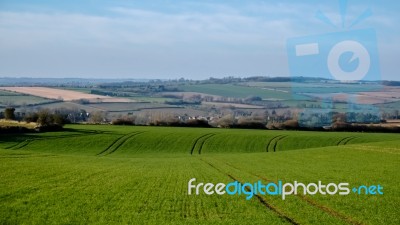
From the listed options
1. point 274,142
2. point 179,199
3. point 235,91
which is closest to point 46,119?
point 274,142

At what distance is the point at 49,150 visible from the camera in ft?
167

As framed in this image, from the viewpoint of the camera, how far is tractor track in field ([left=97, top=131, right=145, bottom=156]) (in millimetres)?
52025

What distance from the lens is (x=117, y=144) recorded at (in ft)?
184

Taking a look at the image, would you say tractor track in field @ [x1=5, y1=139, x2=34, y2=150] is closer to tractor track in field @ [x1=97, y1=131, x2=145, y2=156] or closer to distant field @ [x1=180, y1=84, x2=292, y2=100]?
tractor track in field @ [x1=97, y1=131, x2=145, y2=156]

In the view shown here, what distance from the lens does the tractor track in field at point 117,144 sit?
5203 centimetres

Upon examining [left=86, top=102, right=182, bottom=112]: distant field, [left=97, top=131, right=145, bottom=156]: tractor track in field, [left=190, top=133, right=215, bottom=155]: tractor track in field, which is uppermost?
[left=86, top=102, right=182, bottom=112]: distant field

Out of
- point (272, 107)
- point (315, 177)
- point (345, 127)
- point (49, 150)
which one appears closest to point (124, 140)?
point (49, 150)

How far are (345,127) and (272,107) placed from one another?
33.1m

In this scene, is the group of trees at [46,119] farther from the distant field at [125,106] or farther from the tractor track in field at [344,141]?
the distant field at [125,106]

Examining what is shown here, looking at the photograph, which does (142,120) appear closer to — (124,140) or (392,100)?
(124,140)

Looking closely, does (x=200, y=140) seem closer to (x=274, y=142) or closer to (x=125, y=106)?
(x=274, y=142)

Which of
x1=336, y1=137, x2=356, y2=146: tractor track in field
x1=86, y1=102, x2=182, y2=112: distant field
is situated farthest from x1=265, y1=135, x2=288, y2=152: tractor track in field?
x1=86, y1=102, x2=182, y2=112: distant field

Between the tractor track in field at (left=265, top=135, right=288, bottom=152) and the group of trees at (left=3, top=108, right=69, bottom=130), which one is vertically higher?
the group of trees at (left=3, top=108, right=69, bottom=130)

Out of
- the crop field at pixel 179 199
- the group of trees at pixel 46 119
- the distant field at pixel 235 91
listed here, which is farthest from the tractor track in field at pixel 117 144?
the distant field at pixel 235 91
